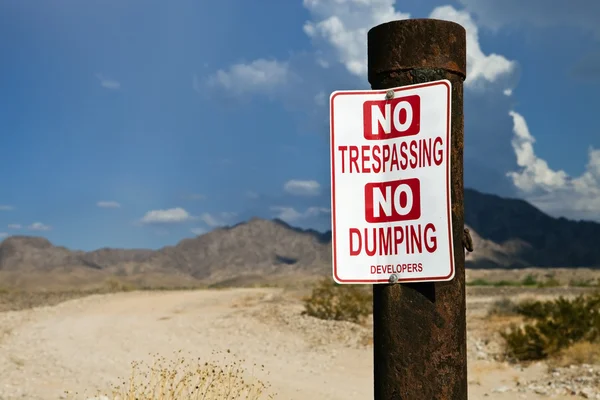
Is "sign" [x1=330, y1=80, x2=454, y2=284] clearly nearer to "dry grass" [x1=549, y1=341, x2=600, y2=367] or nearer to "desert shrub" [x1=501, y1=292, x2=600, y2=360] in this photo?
"dry grass" [x1=549, y1=341, x2=600, y2=367]

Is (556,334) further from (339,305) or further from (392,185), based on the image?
(392,185)

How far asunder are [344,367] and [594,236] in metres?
132

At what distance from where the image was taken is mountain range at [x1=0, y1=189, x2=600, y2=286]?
11838 centimetres

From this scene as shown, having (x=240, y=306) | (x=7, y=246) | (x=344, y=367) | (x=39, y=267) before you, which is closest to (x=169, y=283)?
(x=39, y=267)

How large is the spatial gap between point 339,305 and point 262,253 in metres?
104

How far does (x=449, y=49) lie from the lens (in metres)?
4.15

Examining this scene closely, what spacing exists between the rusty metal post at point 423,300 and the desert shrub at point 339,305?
16.3 m

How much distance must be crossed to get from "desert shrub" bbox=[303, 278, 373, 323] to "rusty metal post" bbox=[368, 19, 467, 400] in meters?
16.3

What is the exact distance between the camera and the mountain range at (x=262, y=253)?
4660 inches

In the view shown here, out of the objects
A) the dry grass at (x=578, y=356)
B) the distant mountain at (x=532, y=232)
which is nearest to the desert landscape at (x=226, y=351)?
the dry grass at (x=578, y=356)

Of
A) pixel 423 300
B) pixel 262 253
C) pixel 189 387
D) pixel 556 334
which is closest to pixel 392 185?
pixel 423 300

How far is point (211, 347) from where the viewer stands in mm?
16766

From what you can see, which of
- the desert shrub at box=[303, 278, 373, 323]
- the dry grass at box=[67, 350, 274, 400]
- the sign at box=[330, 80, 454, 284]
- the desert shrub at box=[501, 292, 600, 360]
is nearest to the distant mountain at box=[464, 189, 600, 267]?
the desert shrub at box=[303, 278, 373, 323]

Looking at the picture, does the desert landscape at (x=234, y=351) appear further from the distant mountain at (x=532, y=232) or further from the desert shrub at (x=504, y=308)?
the distant mountain at (x=532, y=232)
